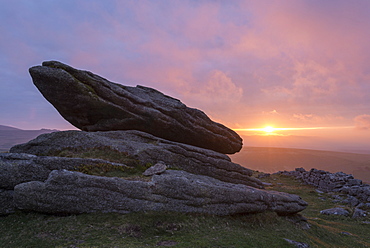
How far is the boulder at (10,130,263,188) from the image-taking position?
84.8 ft

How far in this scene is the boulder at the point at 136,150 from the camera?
84.8 ft

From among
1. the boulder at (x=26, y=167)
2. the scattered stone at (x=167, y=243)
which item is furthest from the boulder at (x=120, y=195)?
the scattered stone at (x=167, y=243)

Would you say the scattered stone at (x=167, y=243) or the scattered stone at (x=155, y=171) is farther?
the scattered stone at (x=155, y=171)

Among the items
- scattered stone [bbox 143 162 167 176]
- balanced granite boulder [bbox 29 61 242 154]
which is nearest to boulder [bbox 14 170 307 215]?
scattered stone [bbox 143 162 167 176]

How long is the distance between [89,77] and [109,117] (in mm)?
6604

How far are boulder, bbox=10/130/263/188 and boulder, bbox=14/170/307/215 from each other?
237 inches

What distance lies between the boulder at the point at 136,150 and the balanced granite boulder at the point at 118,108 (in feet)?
12.5

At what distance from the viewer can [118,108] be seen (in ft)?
104

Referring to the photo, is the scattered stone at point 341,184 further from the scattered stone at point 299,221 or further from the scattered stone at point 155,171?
the scattered stone at point 155,171

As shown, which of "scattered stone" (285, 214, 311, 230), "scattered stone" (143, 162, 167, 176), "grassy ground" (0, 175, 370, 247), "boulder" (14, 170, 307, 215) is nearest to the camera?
"grassy ground" (0, 175, 370, 247)

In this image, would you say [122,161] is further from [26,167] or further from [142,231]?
[142,231]

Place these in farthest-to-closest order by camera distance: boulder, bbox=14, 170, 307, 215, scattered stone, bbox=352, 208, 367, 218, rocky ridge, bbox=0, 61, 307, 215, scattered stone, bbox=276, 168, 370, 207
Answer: scattered stone, bbox=276, 168, 370, 207 < scattered stone, bbox=352, 208, 367, 218 < rocky ridge, bbox=0, 61, 307, 215 < boulder, bbox=14, 170, 307, 215

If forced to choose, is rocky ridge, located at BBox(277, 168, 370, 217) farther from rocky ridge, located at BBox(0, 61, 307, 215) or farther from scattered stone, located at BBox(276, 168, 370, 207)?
rocky ridge, located at BBox(0, 61, 307, 215)

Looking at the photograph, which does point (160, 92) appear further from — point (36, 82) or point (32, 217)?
point (32, 217)
